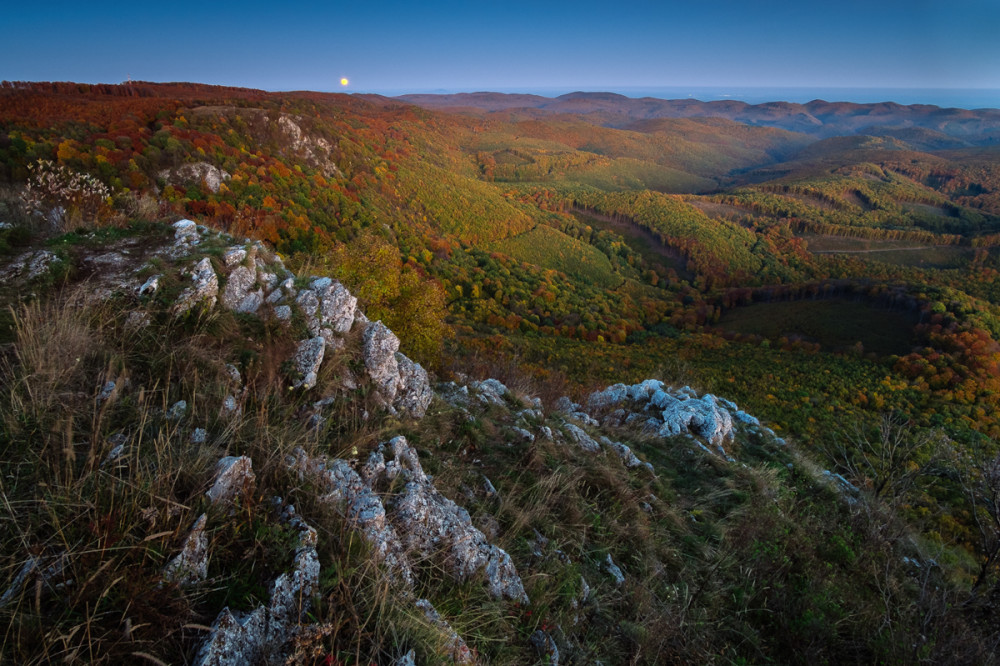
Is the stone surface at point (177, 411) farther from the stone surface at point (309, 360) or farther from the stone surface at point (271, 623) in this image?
the stone surface at point (271, 623)

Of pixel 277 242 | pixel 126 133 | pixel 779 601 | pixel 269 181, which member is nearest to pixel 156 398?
pixel 779 601

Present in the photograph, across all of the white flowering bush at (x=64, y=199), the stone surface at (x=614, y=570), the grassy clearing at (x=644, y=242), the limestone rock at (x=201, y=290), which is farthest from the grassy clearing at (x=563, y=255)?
the stone surface at (x=614, y=570)

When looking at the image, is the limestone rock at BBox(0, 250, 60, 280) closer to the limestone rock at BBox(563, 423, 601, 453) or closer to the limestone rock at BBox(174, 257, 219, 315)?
the limestone rock at BBox(174, 257, 219, 315)

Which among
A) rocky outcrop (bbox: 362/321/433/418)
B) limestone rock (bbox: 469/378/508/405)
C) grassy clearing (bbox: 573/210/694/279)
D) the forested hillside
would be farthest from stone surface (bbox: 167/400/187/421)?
grassy clearing (bbox: 573/210/694/279)

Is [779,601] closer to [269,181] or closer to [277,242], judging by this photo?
[277,242]

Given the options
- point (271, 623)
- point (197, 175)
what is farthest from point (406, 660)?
point (197, 175)

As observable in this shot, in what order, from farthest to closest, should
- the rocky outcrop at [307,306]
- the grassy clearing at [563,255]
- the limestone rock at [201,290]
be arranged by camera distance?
the grassy clearing at [563,255] → the rocky outcrop at [307,306] → the limestone rock at [201,290]
